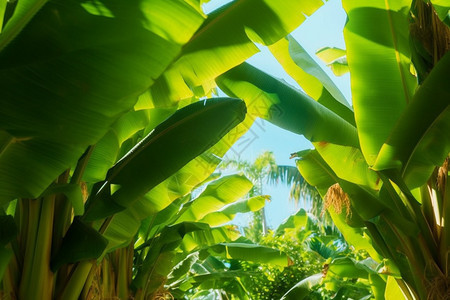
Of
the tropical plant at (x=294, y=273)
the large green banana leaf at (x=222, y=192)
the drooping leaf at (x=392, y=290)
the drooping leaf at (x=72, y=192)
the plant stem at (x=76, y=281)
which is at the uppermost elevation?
the large green banana leaf at (x=222, y=192)

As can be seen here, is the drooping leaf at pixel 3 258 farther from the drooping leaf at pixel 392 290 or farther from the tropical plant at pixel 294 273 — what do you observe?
the tropical plant at pixel 294 273

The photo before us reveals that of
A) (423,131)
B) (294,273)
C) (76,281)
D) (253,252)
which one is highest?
(76,281)

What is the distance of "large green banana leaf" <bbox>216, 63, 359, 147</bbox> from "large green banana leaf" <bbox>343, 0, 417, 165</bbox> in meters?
0.15

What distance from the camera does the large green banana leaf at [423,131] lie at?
7.05ft

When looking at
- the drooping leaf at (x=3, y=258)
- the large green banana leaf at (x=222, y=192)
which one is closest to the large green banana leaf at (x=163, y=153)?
the drooping leaf at (x=3, y=258)

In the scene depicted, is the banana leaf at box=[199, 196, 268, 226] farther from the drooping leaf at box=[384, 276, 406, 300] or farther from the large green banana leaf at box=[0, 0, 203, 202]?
the large green banana leaf at box=[0, 0, 203, 202]

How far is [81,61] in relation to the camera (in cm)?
151

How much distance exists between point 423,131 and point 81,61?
1.51m

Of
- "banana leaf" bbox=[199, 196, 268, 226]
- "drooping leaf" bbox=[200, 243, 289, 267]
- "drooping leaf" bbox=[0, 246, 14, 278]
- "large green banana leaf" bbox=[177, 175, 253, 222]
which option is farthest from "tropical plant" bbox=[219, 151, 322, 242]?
"drooping leaf" bbox=[0, 246, 14, 278]

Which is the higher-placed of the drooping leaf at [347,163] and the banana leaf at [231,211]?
the banana leaf at [231,211]

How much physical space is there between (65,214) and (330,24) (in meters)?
9.41

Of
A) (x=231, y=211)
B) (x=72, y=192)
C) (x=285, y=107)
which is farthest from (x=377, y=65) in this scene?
(x=231, y=211)

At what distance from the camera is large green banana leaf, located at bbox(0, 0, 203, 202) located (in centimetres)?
144

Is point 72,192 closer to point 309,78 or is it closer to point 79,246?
point 79,246
